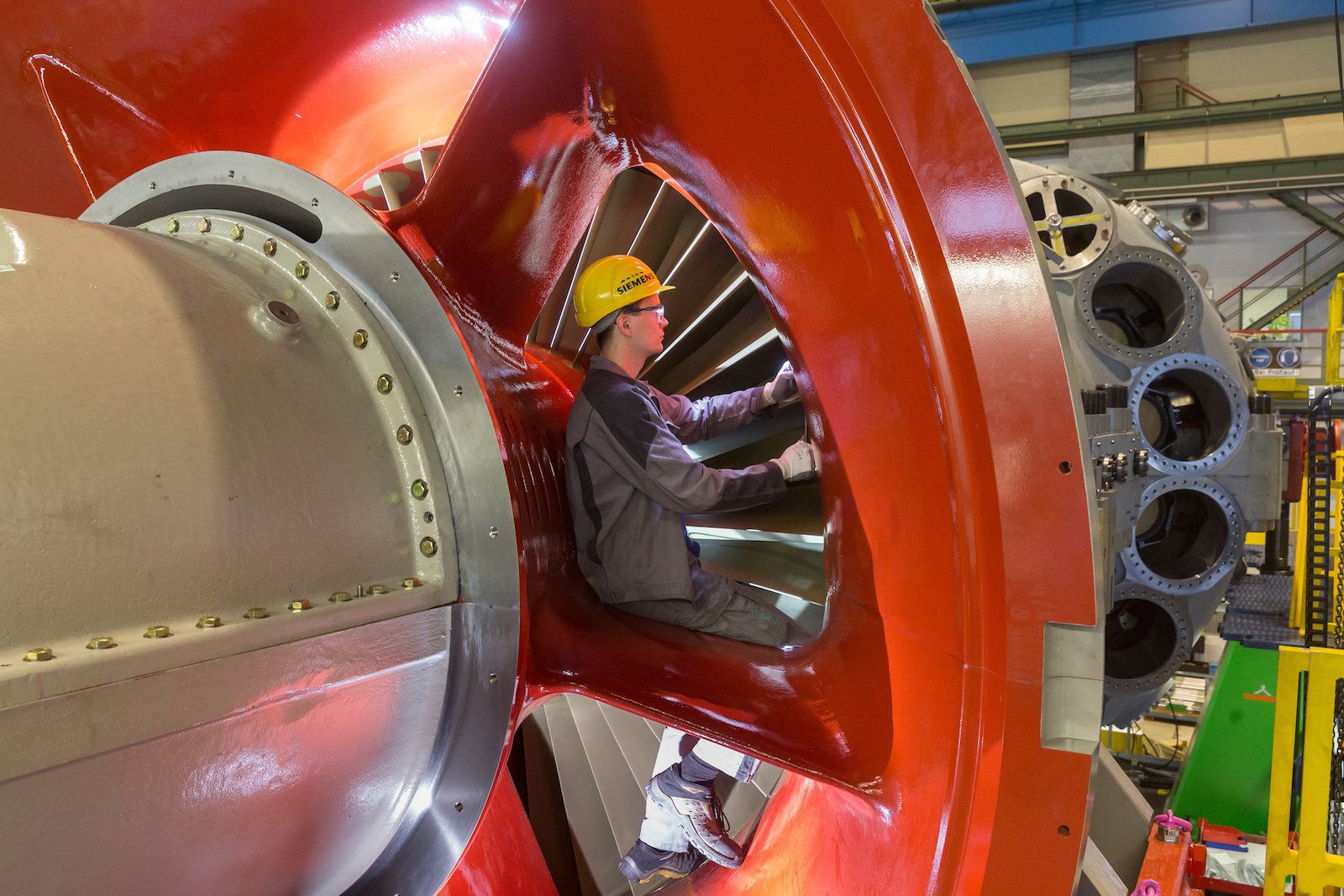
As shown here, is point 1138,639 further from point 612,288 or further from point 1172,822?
point 612,288

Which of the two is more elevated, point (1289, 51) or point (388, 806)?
point (1289, 51)

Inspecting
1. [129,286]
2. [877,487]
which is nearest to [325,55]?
[129,286]

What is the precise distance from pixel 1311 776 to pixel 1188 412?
7.14 ft

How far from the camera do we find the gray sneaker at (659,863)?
2.30 m

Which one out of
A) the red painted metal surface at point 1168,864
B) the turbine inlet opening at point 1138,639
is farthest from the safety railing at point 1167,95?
the red painted metal surface at point 1168,864

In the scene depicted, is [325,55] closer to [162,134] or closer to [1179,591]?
[162,134]

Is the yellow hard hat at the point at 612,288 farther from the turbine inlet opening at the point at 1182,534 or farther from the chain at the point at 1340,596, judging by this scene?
the chain at the point at 1340,596

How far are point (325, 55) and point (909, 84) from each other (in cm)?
154

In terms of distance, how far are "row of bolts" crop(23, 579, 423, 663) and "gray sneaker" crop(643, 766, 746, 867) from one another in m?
1.00

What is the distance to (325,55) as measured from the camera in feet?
7.39

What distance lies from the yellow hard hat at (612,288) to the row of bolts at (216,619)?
1140 millimetres

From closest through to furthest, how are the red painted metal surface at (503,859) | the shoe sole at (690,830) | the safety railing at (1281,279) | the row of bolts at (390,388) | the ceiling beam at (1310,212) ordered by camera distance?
1. the row of bolts at (390,388)
2. the red painted metal surface at (503,859)
3. the shoe sole at (690,830)
4. the ceiling beam at (1310,212)
5. the safety railing at (1281,279)

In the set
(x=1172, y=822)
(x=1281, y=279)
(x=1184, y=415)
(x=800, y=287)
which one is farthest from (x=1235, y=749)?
(x=1281, y=279)

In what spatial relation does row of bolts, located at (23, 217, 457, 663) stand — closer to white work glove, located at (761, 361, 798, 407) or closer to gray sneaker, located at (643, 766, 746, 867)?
gray sneaker, located at (643, 766, 746, 867)
